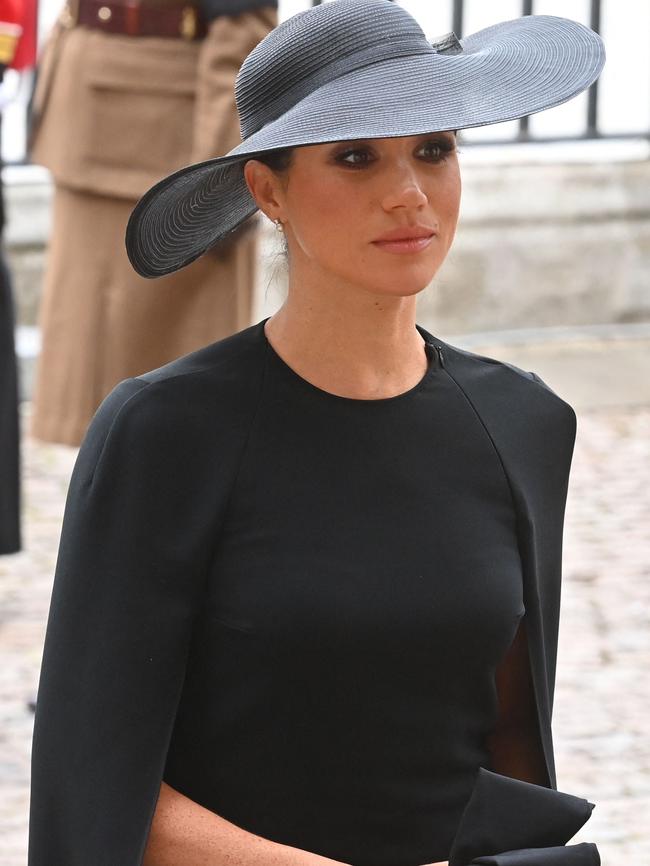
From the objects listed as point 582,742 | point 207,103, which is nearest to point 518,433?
point 582,742

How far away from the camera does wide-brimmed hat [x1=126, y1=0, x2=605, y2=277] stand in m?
1.89

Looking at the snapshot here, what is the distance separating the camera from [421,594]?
6.40 feet

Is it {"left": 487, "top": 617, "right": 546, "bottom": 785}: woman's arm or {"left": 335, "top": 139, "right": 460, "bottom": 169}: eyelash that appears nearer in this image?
{"left": 335, "top": 139, "right": 460, "bottom": 169}: eyelash

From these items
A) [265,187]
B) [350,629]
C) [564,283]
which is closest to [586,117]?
[564,283]

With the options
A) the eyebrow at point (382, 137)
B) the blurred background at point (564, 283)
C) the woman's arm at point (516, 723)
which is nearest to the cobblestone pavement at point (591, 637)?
the blurred background at point (564, 283)

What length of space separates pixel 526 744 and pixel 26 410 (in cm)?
494

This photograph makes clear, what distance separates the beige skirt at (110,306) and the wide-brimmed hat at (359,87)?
2603 millimetres

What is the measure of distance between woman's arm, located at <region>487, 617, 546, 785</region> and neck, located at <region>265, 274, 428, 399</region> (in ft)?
1.09

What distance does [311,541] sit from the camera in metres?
1.94

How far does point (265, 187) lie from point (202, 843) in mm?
699

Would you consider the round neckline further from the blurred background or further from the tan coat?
the blurred background

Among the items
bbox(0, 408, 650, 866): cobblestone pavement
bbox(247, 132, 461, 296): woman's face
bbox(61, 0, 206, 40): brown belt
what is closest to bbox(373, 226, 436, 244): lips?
bbox(247, 132, 461, 296): woman's face

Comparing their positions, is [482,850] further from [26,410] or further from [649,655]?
[26,410]

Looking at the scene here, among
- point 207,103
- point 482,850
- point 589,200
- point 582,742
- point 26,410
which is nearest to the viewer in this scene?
point 482,850
